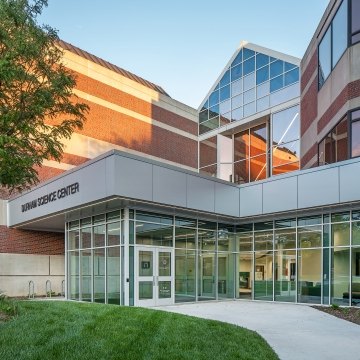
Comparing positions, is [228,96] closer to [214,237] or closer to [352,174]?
[214,237]

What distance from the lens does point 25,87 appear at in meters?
11.0

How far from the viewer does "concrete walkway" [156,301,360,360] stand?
7.97 metres

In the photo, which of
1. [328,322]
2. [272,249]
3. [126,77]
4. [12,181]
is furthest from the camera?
[126,77]

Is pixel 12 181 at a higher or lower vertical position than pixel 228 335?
higher

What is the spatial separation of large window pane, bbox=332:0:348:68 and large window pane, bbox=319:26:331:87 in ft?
1.94

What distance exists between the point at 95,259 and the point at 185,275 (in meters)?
3.74

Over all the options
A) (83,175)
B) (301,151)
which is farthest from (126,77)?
(83,175)

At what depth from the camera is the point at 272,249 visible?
18.3 m

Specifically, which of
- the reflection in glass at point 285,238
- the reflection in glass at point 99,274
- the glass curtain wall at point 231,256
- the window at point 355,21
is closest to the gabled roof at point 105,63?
the glass curtain wall at point 231,256

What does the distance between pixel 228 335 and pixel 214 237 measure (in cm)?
1057

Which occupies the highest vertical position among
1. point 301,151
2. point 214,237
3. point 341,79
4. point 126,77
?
point 126,77

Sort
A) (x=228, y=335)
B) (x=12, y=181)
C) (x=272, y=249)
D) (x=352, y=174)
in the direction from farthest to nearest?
(x=272, y=249) → (x=352, y=174) → (x=12, y=181) → (x=228, y=335)

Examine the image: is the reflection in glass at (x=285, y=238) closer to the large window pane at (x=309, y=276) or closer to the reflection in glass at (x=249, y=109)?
the large window pane at (x=309, y=276)

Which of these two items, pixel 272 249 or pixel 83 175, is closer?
pixel 83 175
